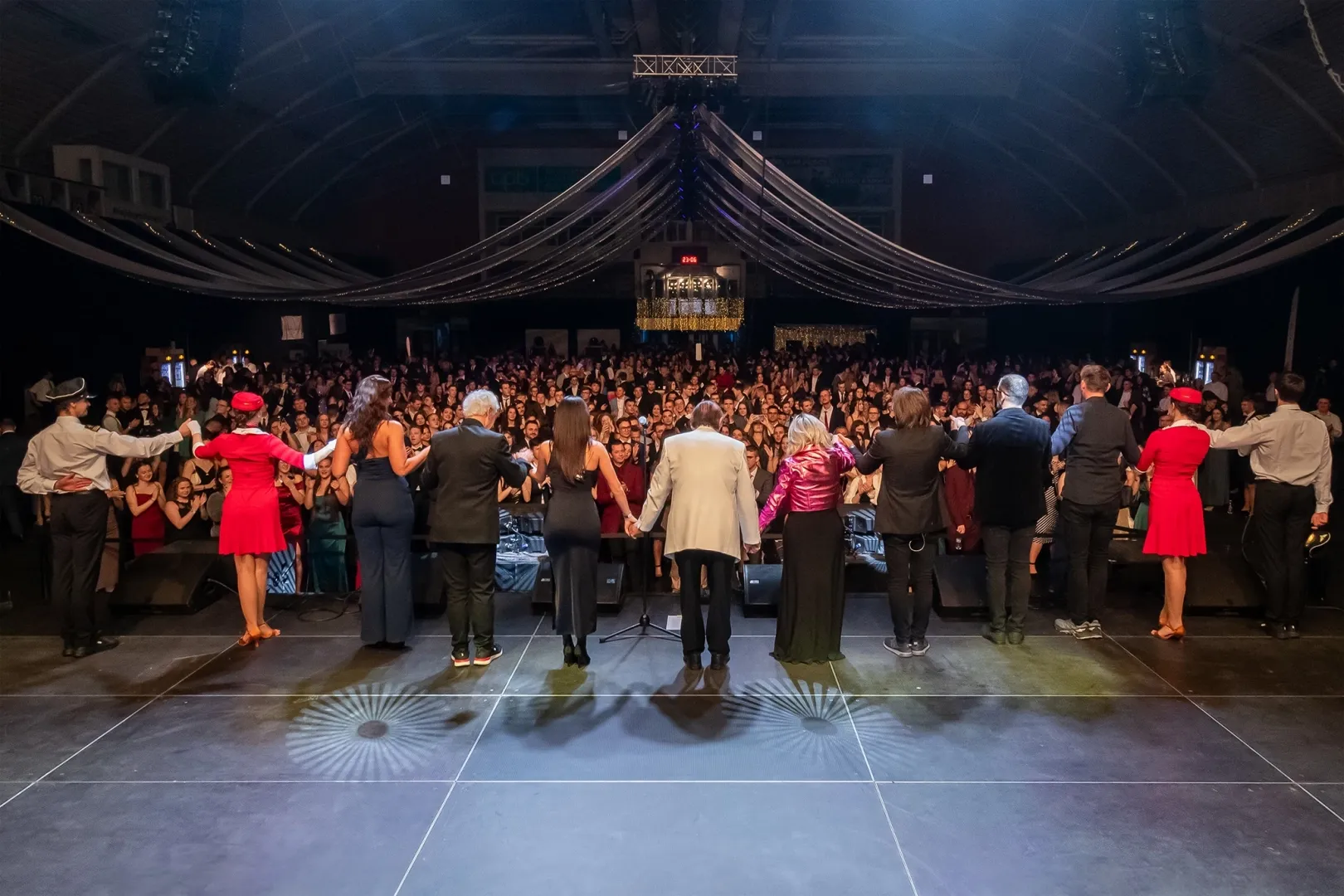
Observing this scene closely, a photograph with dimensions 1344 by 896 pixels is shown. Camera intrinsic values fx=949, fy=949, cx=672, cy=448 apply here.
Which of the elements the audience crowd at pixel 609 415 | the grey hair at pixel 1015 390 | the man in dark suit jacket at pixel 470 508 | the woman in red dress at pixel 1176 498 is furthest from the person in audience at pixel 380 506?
the woman in red dress at pixel 1176 498

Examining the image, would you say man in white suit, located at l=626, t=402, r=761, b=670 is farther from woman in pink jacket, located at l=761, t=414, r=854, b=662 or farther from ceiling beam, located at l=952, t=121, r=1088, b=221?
ceiling beam, located at l=952, t=121, r=1088, b=221

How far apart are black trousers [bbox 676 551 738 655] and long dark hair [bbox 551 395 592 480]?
561 millimetres

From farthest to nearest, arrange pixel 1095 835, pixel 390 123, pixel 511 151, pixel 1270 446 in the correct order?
pixel 511 151 → pixel 390 123 → pixel 1270 446 → pixel 1095 835

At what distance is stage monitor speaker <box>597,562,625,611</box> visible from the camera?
4.98m

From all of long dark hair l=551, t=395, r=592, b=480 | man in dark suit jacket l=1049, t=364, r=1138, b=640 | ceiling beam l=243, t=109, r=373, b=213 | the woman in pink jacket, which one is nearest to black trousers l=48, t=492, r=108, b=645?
long dark hair l=551, t=395, r=592, b=480

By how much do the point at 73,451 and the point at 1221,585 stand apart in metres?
5.59

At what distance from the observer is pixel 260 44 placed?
1091 centimetres

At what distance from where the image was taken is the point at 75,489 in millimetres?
4281

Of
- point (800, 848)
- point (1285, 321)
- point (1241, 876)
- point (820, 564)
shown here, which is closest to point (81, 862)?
point (800, 848)

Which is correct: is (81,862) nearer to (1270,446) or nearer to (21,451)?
(1270,446)

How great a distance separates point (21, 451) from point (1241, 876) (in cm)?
806

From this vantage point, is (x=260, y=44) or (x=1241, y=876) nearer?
(x=1241, y=876)

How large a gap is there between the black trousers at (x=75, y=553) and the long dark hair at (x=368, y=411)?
1264mm

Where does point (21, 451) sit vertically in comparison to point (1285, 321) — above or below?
below
